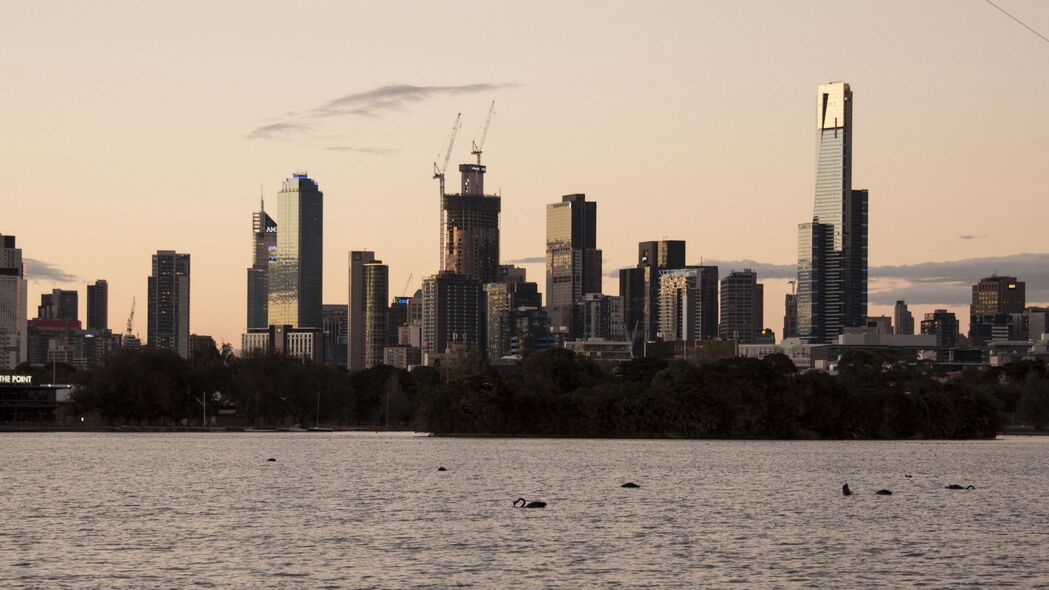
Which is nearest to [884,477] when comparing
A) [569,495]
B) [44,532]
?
[569,495]

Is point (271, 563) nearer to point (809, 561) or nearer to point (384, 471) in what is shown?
point (809, 561)

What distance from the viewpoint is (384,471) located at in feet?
511

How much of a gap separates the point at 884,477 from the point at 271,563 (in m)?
87.7

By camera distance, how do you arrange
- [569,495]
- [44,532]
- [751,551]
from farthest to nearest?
[569,495]
[44,532]
[751,551]

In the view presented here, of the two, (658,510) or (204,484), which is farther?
(204,484)

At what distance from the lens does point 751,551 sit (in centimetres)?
8294

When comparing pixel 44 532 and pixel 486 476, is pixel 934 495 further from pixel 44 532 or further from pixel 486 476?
pixel 44 532

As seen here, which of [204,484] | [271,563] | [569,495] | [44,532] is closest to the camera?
[271,563]

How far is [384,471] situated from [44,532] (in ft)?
219

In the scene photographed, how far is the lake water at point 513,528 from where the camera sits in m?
72.8

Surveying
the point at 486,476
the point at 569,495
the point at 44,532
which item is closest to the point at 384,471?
the point at 486,476

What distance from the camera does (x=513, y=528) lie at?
93875mm

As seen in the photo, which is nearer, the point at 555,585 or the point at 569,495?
the point at 555,585

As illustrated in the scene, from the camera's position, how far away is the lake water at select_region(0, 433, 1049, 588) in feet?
239
